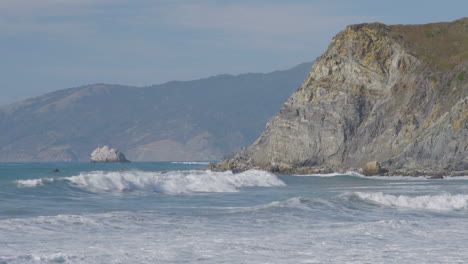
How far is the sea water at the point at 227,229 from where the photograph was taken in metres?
19.0

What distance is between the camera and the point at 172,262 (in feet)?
59.9

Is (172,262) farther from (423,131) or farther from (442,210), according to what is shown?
(423,131)

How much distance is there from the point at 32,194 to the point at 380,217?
1935cm

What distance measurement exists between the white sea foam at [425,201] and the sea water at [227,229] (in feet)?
0.16

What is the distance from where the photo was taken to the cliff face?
74.2 meters

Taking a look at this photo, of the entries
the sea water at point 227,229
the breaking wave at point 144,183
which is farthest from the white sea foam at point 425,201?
the breaking wave at point 144,183

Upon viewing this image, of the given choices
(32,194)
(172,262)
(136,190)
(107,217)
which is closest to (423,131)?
(136,190)

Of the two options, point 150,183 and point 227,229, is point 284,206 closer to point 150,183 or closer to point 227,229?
point 227,229

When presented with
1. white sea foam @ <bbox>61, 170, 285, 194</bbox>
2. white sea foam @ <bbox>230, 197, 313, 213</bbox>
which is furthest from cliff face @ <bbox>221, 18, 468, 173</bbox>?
white sea foam @ <bbox>230, 197, 313, 213</bbox>

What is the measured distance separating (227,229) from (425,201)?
14008mm

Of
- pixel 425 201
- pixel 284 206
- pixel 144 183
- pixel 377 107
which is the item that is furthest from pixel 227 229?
pixel 377 107

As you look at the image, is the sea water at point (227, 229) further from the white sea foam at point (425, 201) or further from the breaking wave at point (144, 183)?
the breaking wave at point (144, 183)

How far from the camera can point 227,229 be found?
2422 cm

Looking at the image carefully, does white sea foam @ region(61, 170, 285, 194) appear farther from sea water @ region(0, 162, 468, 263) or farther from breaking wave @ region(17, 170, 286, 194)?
sea water @ region(0, 162, 468, 263)
